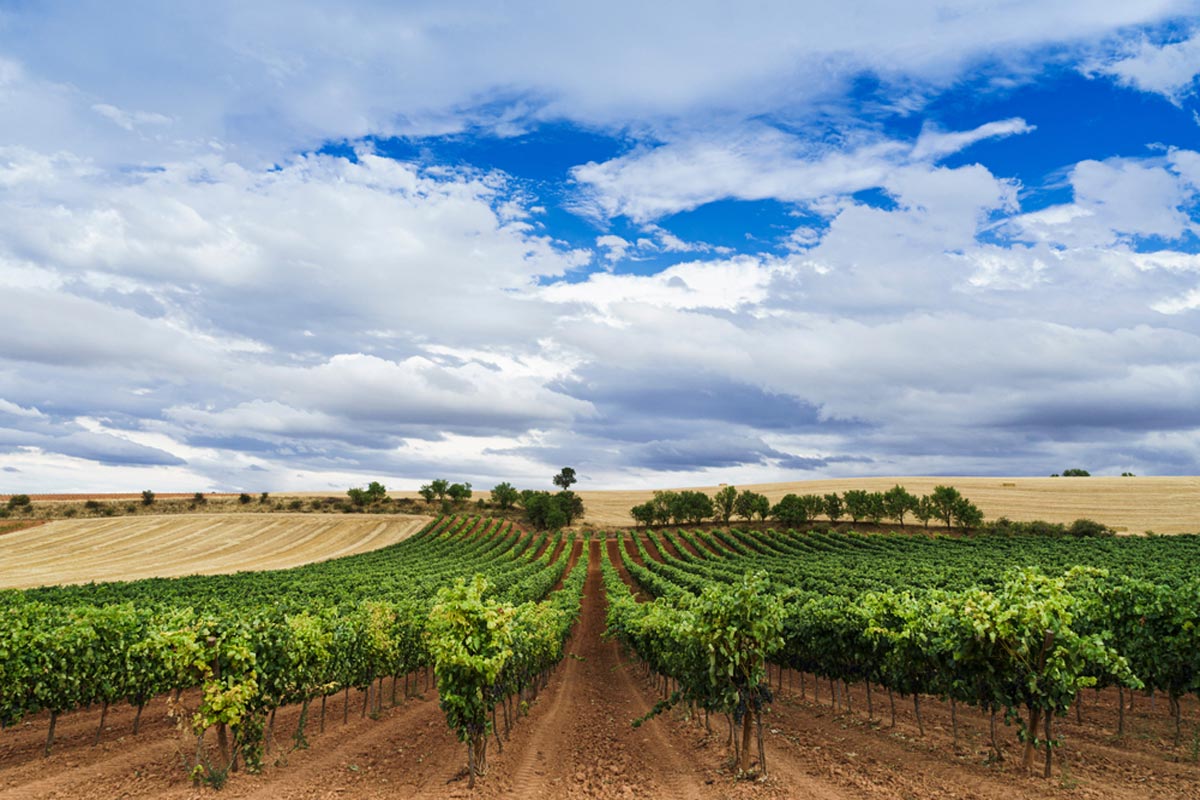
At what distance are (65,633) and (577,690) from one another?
20.4 metres

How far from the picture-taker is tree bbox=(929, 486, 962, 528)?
358ft

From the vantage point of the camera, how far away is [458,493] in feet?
470

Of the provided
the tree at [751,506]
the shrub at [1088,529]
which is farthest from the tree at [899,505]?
the tree at [751,506]

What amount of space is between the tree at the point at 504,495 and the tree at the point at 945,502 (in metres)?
85.2

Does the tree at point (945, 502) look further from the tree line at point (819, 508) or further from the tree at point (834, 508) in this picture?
the tree at point (834, 508)

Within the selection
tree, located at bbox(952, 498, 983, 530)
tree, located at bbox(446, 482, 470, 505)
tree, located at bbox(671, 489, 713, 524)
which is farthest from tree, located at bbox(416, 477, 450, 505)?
tree, located at bbox(952, 498, 983, 530)

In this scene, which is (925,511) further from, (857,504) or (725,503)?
(725,503)

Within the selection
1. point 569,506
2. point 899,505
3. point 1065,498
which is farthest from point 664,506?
point 1065,498

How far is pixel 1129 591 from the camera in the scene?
762 inches

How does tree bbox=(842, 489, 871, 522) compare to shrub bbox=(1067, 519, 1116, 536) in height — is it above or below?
above

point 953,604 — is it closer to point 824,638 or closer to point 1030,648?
point 1030,648

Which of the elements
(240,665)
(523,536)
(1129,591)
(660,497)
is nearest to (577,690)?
(240,665)

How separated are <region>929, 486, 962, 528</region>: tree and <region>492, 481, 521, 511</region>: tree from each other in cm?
8516

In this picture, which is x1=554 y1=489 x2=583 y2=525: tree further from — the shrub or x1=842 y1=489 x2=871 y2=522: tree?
the shrub
